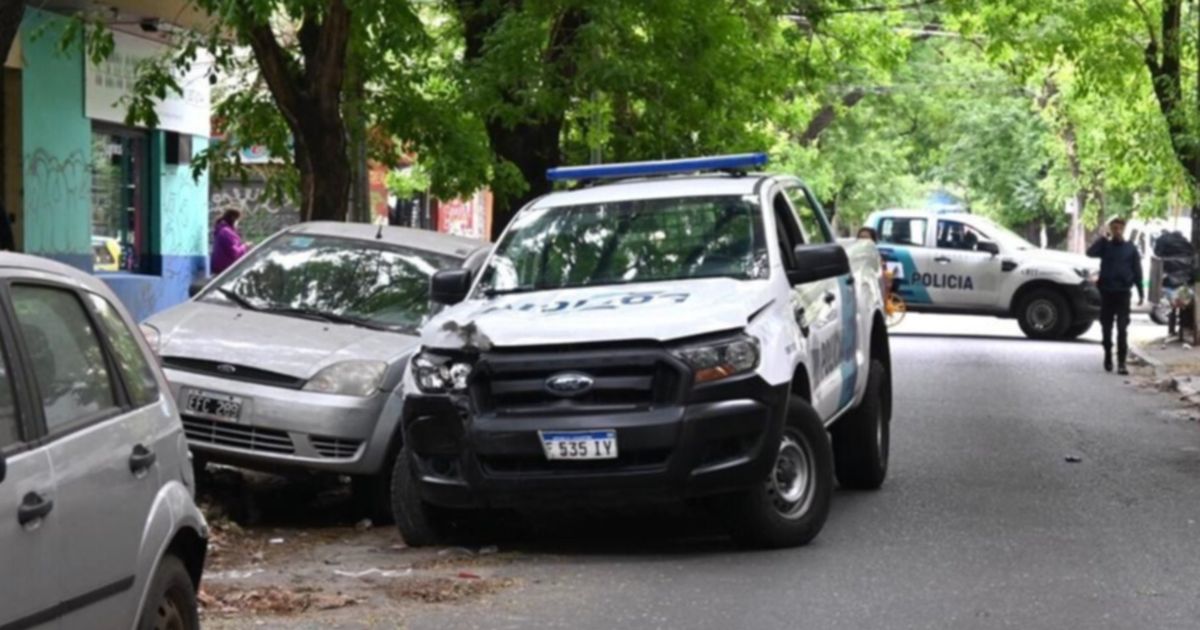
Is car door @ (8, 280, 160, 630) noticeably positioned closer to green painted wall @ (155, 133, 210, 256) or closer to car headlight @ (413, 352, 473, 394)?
car headlight @ (413, 352, 473, 394)

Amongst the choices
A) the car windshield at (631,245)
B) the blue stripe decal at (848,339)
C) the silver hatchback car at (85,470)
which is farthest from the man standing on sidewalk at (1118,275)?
the silver hatchback car at (85,470)

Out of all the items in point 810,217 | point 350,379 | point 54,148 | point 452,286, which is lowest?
point 350,379

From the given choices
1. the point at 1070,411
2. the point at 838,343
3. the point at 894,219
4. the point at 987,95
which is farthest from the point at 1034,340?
the point at 987,95

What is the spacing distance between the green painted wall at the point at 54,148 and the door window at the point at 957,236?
1592 cm

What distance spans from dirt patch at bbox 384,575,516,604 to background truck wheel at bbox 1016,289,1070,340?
24.5 meters

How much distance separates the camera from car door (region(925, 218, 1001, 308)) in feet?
111

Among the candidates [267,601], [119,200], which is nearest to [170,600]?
[267,601]

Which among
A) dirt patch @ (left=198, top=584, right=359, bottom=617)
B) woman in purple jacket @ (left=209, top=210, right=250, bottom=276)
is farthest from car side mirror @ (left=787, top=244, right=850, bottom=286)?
woman in purple jacket @ (left=209, top=210, right=250, bottom=276)

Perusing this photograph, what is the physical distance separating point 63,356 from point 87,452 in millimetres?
322

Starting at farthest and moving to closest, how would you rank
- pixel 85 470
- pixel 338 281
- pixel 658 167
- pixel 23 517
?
pixel 338 281
pixel 658 167
pixel 85 470
pixel 23 517

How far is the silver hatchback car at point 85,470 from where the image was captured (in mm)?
5234

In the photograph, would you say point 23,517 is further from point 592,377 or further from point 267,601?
point 592,377

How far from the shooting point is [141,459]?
605 centimetres

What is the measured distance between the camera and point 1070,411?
1978 centimetres
